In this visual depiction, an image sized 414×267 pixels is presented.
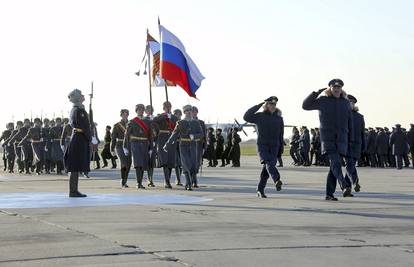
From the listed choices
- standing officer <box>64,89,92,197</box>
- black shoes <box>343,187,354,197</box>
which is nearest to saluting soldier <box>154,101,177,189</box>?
standing officer <box>64,89,92,197</box>

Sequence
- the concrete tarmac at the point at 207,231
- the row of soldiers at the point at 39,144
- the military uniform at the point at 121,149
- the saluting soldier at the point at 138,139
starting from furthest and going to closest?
the row of soldiers at the point at 39,144 < the military uniform at the point at 121,149 < the saluting soldier at the point at 138,139 < the concrete tarmac at the point at 207,231

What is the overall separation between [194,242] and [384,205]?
18.0 ft

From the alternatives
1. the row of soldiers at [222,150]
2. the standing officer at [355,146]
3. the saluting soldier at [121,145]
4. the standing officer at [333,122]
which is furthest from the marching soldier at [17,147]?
the standing officer at [333,122]

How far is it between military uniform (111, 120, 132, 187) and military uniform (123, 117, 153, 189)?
1.18 ft

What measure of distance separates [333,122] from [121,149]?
6398mm

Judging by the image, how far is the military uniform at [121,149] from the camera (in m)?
18.6

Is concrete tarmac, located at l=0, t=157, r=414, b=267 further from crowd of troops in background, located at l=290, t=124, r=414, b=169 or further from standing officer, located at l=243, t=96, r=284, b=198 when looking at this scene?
crowd of troops in background, located at l=290, t=124, r=414, b=169

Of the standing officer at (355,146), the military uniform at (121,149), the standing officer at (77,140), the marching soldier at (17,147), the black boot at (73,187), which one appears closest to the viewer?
the black boot at (73,187)

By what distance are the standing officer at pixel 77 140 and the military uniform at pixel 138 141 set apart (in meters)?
3.51

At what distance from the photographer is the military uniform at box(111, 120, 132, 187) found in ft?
61.1

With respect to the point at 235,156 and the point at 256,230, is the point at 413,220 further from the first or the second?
the point at 235,156

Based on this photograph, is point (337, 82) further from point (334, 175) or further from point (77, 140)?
Result: point (77, 140)

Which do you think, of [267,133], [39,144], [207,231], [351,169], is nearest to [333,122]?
[267,133]

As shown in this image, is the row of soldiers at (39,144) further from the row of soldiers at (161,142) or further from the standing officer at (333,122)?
the standing officer at (333,122)
